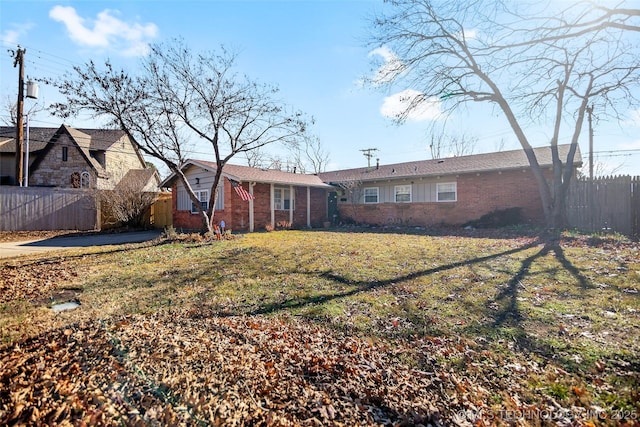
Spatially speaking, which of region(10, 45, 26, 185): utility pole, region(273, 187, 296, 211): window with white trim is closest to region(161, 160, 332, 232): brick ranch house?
region(273, 187, 296, 211): window with white trim

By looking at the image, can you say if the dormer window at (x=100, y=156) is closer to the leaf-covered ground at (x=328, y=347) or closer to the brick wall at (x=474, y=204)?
the brick wall at (x=474, y=204)

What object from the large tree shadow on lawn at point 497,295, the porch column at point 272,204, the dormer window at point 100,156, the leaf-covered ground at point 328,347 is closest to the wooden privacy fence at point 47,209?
the porch column at point 272,204

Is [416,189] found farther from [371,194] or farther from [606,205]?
[606,205]

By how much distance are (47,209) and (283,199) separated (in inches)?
485

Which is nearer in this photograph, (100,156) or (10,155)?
(10,155)

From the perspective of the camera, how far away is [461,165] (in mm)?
16562

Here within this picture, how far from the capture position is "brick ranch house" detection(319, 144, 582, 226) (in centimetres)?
1446

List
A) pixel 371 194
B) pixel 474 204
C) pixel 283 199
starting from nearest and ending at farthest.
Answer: pixel 474 204
pixel 283 199
pixel 371 194

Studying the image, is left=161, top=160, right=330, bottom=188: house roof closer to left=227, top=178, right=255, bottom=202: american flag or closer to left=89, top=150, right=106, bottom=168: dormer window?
left=227, top=178, right=255, bottom=202: american flag

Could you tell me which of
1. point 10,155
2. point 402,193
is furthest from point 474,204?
point 10,155

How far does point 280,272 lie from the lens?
6.62m

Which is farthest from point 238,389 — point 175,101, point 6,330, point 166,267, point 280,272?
point 175,101

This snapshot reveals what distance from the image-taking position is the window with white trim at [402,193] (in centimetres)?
1792

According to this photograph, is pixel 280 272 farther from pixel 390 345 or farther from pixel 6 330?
pixel 6 330
